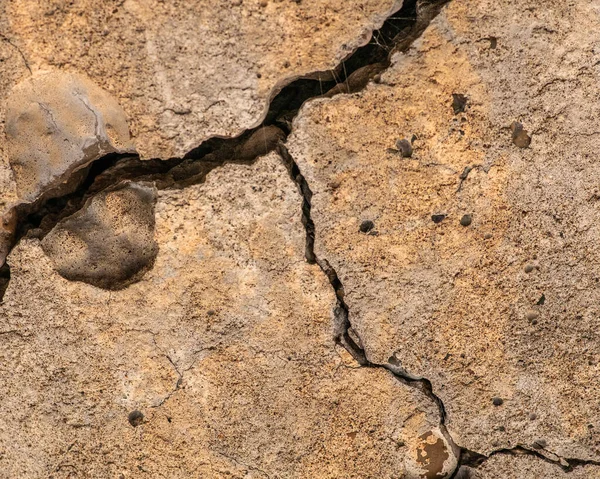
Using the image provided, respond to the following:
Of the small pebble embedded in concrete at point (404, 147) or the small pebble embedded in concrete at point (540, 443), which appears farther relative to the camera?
the small pebble embedded in concrete at point (540, 443)

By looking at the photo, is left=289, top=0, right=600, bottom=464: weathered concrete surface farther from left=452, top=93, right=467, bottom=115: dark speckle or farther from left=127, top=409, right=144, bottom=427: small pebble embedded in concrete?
left=127, top=409, right=144, bottom=427: small pebble embedded in concrete

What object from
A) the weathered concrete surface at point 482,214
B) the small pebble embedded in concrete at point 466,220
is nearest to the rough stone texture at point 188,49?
the weathered concrete surface at point 482,214

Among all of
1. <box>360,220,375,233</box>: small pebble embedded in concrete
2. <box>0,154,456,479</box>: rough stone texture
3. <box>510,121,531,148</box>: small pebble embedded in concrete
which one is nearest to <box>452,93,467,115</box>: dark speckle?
<box>510,121,531,148</box>: small pebble embedded in concrete

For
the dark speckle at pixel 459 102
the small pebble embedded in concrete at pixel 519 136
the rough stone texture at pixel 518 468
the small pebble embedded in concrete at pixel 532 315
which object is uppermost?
the dark speckle at pixel 459 102

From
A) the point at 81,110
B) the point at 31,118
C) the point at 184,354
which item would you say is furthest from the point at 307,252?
the point at 31,118

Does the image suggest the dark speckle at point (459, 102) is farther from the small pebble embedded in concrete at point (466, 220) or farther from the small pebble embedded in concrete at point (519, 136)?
the small pebble embedded in concrete at point (466, 220)

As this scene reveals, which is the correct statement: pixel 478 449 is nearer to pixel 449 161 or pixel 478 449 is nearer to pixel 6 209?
pixel 449 161

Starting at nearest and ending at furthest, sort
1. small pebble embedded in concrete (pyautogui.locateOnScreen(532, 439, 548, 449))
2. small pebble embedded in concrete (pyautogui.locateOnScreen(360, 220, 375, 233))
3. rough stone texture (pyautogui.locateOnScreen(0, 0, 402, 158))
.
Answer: rough stone texture (pyautogui.locateOnScreen(0, 0, 402, 158)) < small pebble embedded in concrete (pyautogui.locateOnScreen(360, 220, 375, 233)) < small pebble embedded in concrete (pyautogui.locateOnScreen(532, 439, 548, 449))
